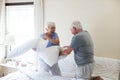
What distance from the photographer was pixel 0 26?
3904mm

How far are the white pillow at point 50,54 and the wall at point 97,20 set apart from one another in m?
0.73

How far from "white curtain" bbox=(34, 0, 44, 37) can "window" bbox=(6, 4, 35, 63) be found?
21cm

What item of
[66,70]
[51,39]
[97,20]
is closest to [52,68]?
[66,70]

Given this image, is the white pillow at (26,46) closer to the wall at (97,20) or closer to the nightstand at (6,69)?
the wall at (97,20)

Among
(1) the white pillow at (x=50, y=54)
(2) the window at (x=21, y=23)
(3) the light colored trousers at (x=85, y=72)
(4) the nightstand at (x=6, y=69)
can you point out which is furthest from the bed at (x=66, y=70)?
(4) the nightstand at (x=6, y=69)

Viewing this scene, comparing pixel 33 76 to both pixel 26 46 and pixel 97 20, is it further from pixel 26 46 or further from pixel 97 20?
pixel 97 20

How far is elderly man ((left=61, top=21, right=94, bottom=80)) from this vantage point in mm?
Result: 2430

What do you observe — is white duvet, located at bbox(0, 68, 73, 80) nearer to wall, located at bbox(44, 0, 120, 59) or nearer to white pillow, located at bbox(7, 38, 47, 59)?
white pillow, located at bbox(7, 38, 47, 59)

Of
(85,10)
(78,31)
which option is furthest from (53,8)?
(78,31)

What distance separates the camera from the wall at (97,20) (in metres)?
2.93

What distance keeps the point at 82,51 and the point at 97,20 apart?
2.69 ft

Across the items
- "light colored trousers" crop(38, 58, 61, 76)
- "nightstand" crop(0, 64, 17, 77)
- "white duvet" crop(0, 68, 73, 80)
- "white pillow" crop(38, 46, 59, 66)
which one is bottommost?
"nightstand" crop(0, 64, 17, 77)

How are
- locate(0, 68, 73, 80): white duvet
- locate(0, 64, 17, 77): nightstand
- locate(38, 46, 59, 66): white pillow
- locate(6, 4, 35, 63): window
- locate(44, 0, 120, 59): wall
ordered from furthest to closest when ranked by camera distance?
1. locate(0, 64, 17, 77): nightstand
2. locate(6, 4, 35, 63): window
3. locate(44, 0, 120, 59): wall
4. locate(0, 68, 73, 80): white duvet
5. locate(38, 46, 59, 66): white pillow

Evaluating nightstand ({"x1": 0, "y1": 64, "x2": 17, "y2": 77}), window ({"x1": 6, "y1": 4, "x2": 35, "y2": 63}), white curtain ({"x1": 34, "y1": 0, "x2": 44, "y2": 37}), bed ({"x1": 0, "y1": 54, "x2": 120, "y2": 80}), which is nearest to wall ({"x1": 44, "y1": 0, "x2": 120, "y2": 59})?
bed ({"x1": 0, "y1": 54, "x2": 120, "y2": 80})
